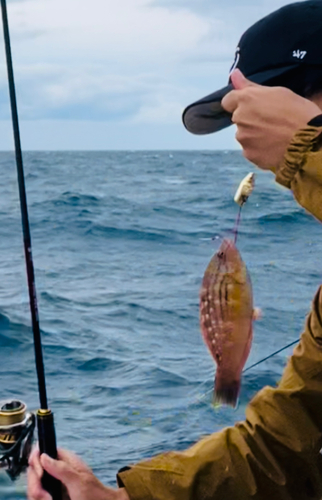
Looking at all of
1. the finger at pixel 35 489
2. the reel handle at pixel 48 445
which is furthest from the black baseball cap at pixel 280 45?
the finger at pixel 35 489

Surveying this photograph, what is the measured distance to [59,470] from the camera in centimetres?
160

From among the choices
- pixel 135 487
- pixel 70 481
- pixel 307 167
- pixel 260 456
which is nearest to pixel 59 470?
pixel 70 481

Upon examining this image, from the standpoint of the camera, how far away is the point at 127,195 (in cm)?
2212

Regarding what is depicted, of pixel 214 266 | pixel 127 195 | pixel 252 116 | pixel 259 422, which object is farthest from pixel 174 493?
pixel 127 195

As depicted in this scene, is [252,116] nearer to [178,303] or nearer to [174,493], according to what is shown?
[174,493]

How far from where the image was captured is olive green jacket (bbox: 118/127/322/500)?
5.56 ft

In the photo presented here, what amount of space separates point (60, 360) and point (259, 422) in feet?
16.0

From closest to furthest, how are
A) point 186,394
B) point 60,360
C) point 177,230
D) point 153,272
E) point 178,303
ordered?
point 186,394
point 60,360
point 178,303
point 153,272
point 177,230

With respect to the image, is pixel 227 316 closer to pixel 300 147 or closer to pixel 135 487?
pixel 135 487

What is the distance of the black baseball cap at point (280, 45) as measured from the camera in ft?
5.02

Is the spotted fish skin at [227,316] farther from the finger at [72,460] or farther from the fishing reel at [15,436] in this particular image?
the fishing reel at [15,436]

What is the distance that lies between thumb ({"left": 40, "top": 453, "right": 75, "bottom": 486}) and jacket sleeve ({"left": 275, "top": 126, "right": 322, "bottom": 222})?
0.67 metres

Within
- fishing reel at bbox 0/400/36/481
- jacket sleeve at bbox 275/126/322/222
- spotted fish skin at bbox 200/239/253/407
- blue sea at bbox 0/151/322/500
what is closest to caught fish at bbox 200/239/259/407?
spotted fish skin at bbox 200/239/253/407

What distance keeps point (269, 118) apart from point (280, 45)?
0.97 ft
